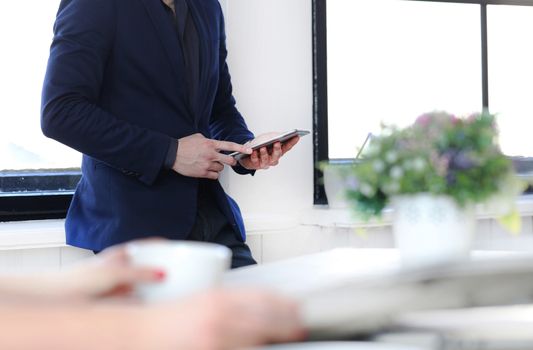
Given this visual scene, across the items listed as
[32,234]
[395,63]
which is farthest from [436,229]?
[395,63]

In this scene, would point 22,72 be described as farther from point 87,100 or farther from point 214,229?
point 214,229

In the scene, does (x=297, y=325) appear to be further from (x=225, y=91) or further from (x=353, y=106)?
(x=353, y=106)

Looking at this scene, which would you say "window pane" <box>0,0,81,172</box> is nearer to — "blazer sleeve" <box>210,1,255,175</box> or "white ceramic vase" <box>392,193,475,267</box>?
"blazer sleeve" <box>210,1,255,175</box>

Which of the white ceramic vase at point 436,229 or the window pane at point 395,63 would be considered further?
the window pane at point 395,63

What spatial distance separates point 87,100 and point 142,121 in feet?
0.55

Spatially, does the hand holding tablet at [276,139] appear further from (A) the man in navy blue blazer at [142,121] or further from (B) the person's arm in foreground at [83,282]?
(B) the person's arm in foreground at [83,282]

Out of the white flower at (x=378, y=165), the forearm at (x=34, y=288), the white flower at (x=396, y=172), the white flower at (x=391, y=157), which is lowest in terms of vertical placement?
the forearm at (x=34, y=288)

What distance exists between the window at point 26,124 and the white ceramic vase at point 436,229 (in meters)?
1.68

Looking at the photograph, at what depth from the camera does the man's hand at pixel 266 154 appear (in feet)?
7.25

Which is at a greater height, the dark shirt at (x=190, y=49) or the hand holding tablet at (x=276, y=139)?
the dark shirt at (x=190, y=49)

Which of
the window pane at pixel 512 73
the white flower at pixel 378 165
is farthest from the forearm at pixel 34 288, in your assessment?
the window pane at pixel 512 73

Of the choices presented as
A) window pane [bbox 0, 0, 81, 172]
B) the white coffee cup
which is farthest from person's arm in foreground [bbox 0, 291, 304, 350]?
window pane [bbox 0, 0, 81, 172]

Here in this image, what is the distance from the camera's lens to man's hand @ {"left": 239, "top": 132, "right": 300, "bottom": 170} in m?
2.21

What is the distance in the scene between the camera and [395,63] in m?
3.11
